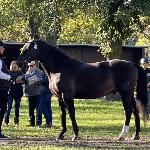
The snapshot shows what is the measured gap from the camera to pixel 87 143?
12.9 m

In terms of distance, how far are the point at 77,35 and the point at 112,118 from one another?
43.6 metres

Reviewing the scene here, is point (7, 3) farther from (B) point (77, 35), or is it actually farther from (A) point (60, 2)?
(B) point (77, 35)

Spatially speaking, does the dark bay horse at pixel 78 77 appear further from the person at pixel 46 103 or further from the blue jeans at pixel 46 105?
the blue jeans at pixel 46 105

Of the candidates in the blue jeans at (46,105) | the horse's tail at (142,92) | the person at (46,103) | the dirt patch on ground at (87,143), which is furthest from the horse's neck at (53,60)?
the blue jeans at (46,105)

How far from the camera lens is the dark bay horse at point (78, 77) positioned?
13672 mm

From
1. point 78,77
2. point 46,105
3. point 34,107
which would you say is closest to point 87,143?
point 78,77

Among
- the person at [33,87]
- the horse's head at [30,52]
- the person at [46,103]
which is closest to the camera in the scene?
the horse's head at [30,52]

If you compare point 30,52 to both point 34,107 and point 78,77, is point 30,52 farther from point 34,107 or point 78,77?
point 34,107

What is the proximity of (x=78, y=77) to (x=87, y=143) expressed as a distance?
174cm

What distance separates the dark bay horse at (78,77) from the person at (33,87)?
10.3 ft

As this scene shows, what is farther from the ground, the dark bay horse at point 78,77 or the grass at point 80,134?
the dark bay horse at point 78,77

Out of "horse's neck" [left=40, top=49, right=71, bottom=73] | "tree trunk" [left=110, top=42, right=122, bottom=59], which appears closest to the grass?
"horse's neck" [left=40, top=49, right=71, bottom=73]

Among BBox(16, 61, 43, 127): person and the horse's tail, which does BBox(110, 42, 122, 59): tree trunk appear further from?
the horse's tail

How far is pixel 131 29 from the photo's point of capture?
1092 inches
